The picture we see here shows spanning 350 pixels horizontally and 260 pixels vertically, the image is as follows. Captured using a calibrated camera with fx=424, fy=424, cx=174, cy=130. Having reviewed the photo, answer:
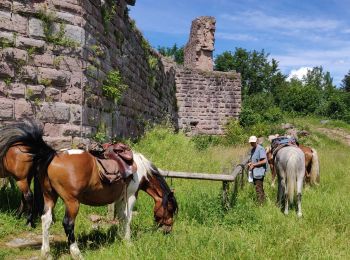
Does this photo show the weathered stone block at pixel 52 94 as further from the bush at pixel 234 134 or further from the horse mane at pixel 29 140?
the bush at pixel 234 134

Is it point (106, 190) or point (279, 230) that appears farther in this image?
point (279, 230)

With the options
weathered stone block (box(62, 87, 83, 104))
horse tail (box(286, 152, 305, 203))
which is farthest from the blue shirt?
weathered stone block (box(62, 87, 83, 104))

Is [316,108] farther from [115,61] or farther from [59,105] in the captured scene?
[59,105]

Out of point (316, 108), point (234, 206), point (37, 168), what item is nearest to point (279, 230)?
point (234, 206)

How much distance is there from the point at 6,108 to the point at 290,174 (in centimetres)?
510

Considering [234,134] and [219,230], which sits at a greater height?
[234,134]

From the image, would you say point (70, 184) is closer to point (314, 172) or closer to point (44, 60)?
point (44, 60)

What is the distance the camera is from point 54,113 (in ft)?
24.1

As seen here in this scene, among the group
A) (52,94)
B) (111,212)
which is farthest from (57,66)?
(111,212)

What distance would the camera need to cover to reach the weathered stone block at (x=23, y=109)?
23.0 ft

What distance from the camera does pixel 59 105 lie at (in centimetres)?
740

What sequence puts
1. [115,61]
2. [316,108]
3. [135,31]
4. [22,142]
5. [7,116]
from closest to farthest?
[22,142]
[7,116]
[115,61]
[135,31]
[316,108]

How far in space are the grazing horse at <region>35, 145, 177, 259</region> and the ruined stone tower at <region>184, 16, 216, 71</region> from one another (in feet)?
69.6

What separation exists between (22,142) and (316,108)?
108 ft
